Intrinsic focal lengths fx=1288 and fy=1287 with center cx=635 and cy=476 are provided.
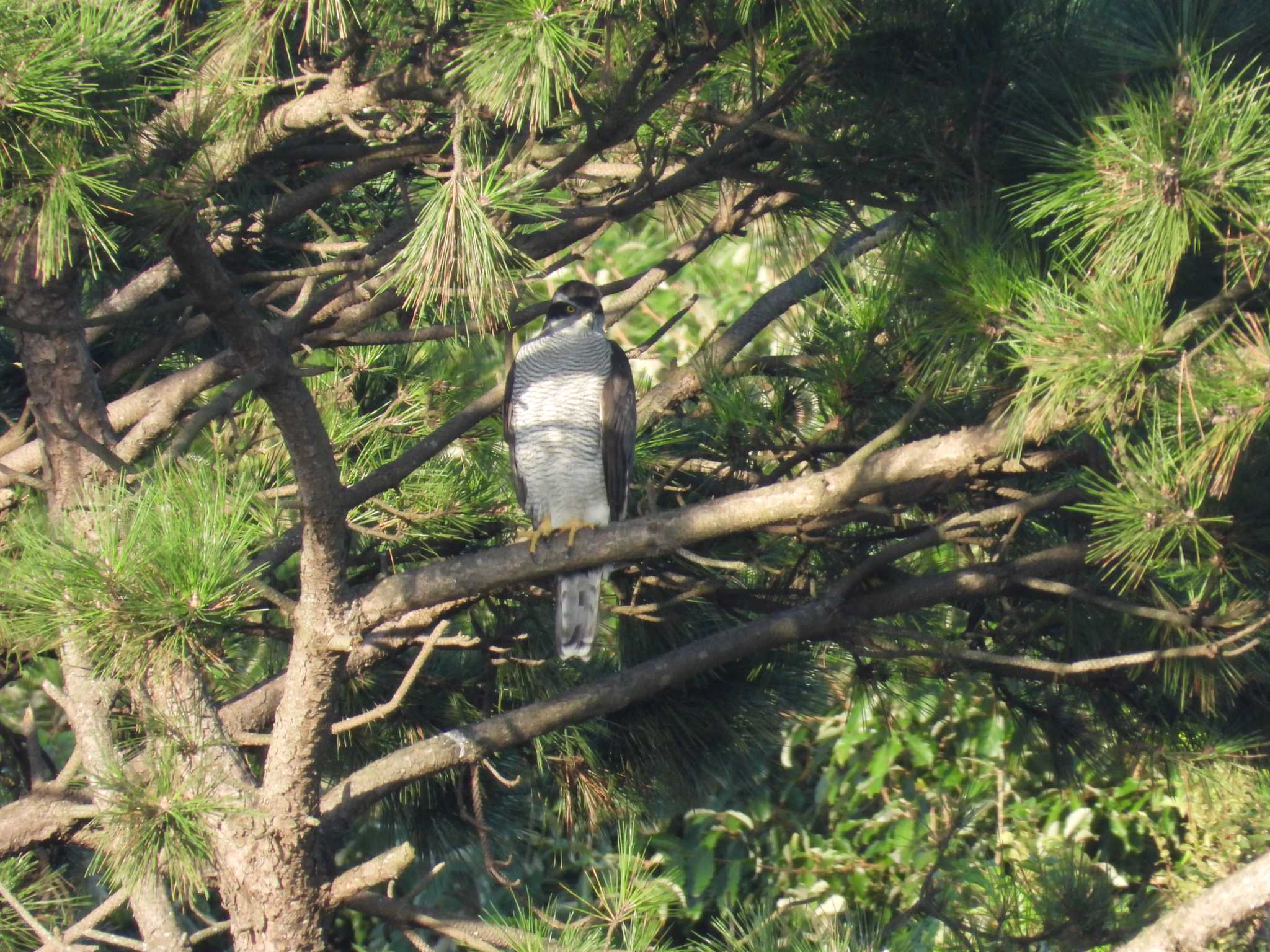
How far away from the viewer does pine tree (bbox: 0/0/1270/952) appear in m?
1.90

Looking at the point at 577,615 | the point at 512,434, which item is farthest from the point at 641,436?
the point at 512,434

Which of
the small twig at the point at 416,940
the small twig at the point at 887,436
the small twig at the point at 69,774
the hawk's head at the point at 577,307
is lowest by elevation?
the small twig at the point at 416,940

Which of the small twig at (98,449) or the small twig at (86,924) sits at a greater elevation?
the small twig at (98,449)

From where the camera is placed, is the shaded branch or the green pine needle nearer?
the green pine needle

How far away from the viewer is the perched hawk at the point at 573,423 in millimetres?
3963

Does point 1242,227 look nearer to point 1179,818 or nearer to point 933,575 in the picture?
point 933,575

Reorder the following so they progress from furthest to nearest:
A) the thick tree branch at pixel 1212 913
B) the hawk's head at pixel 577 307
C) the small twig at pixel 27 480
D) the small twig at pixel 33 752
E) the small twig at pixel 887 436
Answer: the hawk's head at pixel 577 307 < the small twig at pixel 33 752 < the small twig at pixel 27 480 < the small twig at pixel 887 436 < the thick tree branch at pixel 1212 913

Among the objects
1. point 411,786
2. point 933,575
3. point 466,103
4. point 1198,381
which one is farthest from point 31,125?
point 411,786

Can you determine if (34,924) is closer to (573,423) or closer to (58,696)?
(58,696)

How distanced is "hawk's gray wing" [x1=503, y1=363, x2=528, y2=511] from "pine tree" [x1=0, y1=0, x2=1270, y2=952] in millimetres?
119

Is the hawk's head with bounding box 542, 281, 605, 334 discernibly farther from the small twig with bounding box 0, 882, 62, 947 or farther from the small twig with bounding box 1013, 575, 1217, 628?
the small twig with bounding box 0, 882, 62, 947

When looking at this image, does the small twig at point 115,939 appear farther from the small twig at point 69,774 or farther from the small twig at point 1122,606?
the small twig at point 1122,606

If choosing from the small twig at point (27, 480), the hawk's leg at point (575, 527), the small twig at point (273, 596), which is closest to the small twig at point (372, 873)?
the small twig at point (273, 596)

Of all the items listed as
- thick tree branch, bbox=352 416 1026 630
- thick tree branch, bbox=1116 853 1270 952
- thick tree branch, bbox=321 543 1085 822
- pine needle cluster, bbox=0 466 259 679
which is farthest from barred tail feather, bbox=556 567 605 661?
thick tree branch, bbox=1116 853 1270 952
